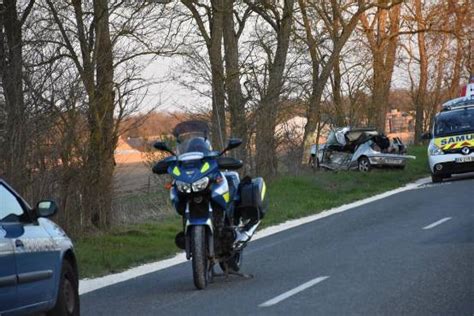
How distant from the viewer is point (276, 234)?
17422 mm

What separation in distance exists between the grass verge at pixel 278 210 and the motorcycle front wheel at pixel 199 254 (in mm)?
2752

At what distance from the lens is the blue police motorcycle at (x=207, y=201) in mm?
10750

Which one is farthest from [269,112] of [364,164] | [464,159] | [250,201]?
[250,201]

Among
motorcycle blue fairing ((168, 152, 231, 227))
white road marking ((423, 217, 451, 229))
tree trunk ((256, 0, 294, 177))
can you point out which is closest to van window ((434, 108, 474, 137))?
tree trunk ((256, 0, 294, 177))

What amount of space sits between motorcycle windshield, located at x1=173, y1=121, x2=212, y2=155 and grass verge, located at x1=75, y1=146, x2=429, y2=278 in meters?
2.52

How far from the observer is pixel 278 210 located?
22.3m

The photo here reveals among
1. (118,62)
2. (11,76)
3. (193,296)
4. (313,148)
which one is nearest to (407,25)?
(313,148)

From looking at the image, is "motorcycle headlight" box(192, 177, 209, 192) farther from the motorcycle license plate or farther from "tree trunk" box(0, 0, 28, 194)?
the motorcycle license plate

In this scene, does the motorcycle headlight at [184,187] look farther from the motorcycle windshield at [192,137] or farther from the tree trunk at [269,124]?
the tree trunk at [269,124]

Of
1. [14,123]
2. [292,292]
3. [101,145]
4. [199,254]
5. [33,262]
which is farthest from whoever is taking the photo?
[101,145]

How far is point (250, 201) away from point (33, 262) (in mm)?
4288

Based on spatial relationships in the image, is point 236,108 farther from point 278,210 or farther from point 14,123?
point 14,123

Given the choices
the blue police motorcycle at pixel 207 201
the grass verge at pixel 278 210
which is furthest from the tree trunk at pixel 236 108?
the blue police motorcycle at pixel 207 201

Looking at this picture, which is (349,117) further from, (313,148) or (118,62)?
(118,62)
